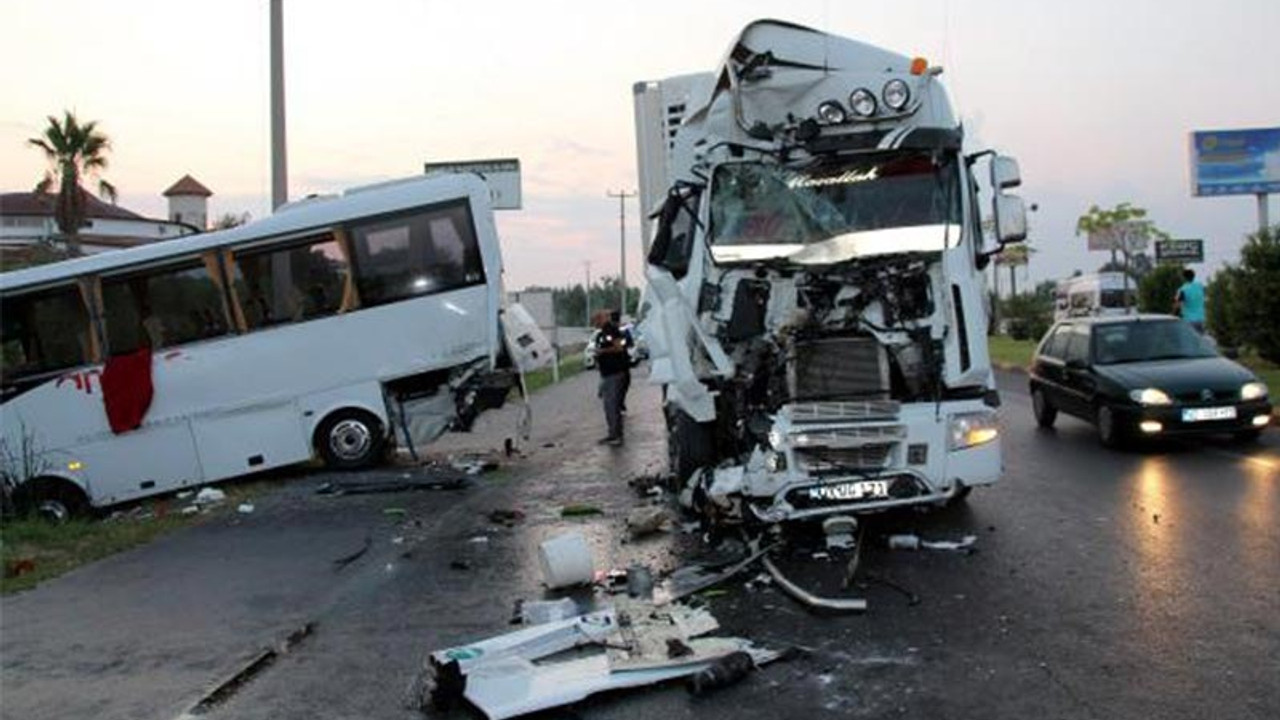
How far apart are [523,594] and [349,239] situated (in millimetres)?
7919

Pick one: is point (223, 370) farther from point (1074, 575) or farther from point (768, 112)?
point (1074, 575)

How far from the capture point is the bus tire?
42.5ft

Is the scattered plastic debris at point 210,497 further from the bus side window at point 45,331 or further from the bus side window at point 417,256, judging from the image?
the bus side window at point 417,256

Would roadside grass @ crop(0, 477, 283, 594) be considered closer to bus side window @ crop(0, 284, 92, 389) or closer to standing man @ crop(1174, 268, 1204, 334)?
bus side window @ crop(0, 284, 92, 389)

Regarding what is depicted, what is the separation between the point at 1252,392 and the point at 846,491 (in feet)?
23.0

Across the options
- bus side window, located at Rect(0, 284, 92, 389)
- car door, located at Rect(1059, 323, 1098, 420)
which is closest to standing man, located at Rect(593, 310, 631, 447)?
car door, located at Rect(1059, 323, 1098, 420)

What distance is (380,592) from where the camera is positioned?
7.75 m

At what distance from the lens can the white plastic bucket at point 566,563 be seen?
7.36m

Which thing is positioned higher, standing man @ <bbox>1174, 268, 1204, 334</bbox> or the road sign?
the road sign

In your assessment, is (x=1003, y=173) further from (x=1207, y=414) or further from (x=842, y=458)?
(x=1207, y=414)

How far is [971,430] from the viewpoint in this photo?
27.1 feet

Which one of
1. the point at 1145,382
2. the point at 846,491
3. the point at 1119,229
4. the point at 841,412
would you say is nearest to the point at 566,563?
the point at 846,491

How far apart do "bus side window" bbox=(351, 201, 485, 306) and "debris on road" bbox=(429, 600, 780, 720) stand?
27.8 feet

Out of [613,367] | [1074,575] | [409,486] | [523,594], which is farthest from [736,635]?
[613,367]
